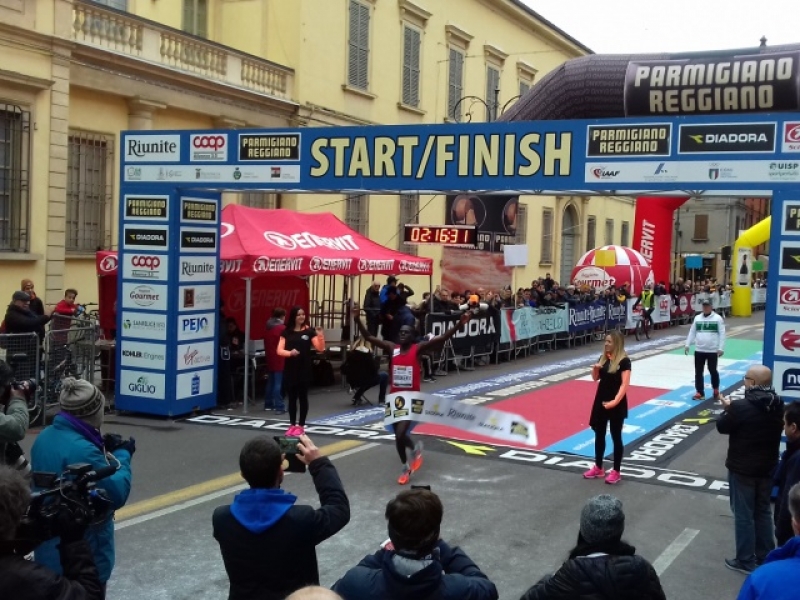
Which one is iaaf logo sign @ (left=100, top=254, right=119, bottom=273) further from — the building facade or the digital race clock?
the digital race clock

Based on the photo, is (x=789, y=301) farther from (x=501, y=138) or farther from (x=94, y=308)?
(x=94, y=308)

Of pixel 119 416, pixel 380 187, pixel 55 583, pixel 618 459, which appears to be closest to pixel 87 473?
pixel 55 583

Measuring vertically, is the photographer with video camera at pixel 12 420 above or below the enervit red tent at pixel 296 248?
below

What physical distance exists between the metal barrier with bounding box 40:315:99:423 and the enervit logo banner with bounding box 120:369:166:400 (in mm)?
517

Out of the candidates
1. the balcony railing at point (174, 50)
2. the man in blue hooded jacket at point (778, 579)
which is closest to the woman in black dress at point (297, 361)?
the man in blue hooded jacket at point (778, 579)

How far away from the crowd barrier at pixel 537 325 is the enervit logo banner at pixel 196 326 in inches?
259

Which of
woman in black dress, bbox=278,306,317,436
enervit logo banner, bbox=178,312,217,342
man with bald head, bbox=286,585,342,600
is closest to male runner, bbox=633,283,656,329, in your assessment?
enervit logo banner, bbox=178,312,217,342

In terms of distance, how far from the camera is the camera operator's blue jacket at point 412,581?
313cm

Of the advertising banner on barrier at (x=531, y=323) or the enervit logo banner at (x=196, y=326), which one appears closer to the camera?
the enervit logo banner at (x=196, y=326)

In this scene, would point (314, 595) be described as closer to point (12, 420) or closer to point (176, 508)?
point (12, 420)

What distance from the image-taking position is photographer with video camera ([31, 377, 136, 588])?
4156mm

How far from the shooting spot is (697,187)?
10016 millimetres

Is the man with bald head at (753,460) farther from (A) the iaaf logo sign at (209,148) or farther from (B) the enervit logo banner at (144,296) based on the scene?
(B) the enervit logo banner at (144,296)

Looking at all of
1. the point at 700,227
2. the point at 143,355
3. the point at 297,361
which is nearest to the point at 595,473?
the point at 297,361
